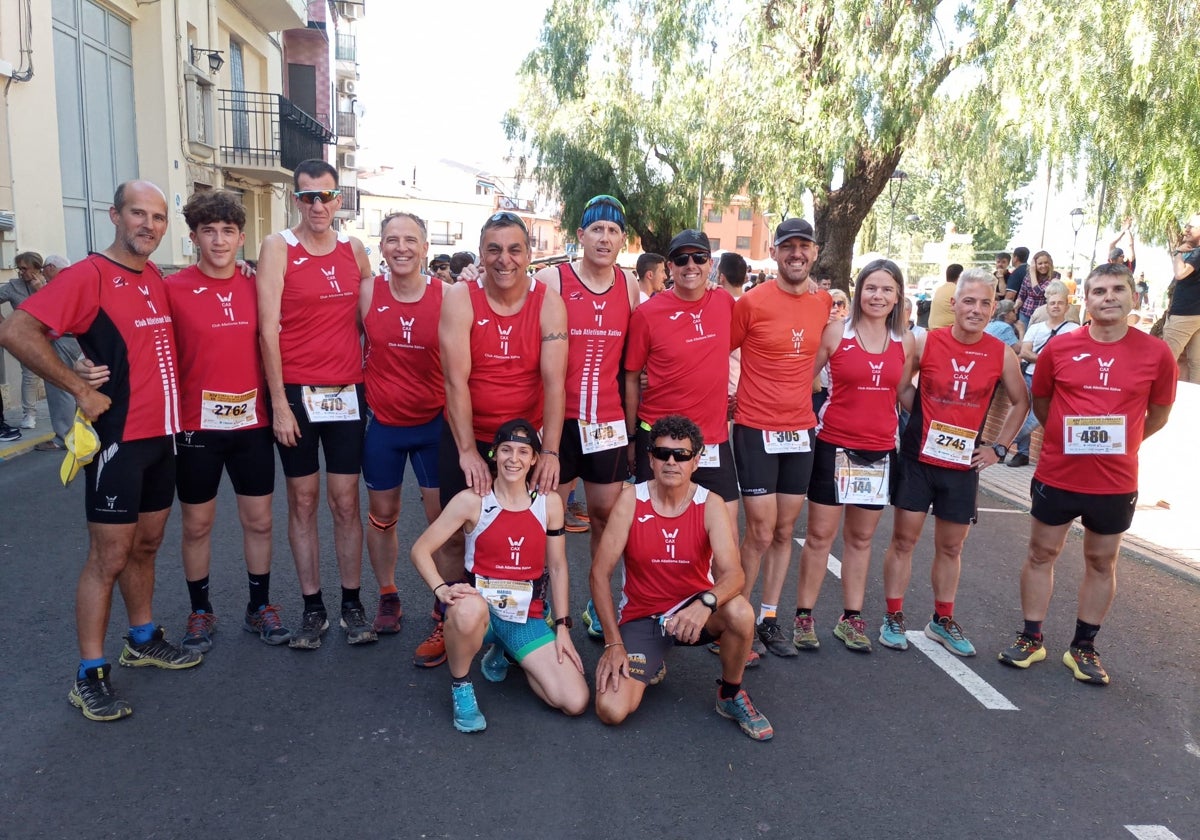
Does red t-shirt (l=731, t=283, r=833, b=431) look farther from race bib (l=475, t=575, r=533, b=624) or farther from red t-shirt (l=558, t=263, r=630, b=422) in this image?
race bib (l=475, t=575, r=533, b=624)

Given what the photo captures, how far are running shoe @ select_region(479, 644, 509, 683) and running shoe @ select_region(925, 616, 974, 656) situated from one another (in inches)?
90.5

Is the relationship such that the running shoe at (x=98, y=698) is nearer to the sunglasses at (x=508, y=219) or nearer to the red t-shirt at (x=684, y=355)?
the sunglasses at (x=508, y=219)

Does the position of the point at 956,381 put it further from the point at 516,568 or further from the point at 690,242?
the point at 516,568

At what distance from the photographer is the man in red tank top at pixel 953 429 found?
439cm

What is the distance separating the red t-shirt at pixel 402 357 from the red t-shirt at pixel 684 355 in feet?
3.19

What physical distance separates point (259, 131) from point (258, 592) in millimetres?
16748

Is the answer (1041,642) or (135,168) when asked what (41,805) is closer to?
(1041,642)

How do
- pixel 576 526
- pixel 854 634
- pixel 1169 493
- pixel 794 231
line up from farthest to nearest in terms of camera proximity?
pixel 1169 493 < pixel 576 526 < pixel 854 634 < pixel 794 231

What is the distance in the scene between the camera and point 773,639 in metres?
4.45

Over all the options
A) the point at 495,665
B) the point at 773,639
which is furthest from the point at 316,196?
the point at 773,639

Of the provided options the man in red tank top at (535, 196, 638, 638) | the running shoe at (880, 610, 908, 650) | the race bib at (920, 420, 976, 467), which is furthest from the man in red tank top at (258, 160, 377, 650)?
the race bib at (920, 420, 976, 467)

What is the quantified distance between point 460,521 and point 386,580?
1029 mm

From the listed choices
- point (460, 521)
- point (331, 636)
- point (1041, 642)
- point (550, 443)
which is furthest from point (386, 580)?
point (1041, 642)

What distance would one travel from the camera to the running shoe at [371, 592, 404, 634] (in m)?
4.48
